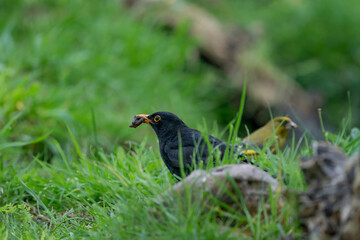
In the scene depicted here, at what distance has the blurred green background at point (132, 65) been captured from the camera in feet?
16.8

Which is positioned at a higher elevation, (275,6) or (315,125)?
(275,6)

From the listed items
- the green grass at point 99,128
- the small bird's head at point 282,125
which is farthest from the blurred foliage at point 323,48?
the small bird's head at point 282,125

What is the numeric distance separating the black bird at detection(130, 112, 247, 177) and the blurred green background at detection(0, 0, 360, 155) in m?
0.83

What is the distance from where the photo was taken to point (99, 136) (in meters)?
5.24

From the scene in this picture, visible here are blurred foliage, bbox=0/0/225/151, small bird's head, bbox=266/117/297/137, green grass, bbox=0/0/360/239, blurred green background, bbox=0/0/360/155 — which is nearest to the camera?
green grass, bbox=0/0/360/239

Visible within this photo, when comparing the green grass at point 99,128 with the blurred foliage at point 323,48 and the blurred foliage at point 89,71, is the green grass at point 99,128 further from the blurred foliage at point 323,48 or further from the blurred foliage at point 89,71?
the blurred foliage at point 323,48

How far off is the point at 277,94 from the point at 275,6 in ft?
10.7

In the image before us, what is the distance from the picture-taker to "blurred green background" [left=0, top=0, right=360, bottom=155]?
5.12m

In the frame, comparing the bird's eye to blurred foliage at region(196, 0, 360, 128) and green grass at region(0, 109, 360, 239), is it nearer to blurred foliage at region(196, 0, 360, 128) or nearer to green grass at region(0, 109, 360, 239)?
green grass at region(0, 109, 360, 239)

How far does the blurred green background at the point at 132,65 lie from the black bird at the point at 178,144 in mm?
826

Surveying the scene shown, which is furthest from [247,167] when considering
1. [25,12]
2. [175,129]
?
[25,12]

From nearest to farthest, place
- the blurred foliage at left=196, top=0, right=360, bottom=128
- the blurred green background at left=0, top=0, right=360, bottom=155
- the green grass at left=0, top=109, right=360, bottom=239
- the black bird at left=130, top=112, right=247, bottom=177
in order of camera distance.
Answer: the green grass at left=0, top=109, right=360, bottom=239
the black bird at left=130, top=112, right=247, bottom=177
the blurred green background at left=0, top=0, right=360, bottom=155
the blurred foliage at left=196, top=0, right=360, bottom=128

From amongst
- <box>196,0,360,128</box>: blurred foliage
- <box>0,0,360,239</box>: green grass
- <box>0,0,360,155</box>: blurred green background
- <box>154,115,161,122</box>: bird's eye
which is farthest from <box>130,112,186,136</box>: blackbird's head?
<box>196,0,360,128</box>: blurred foliage

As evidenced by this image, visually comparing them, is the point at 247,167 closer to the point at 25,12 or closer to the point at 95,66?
the point at 95,66
